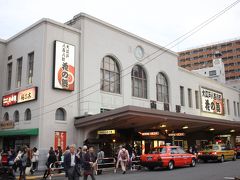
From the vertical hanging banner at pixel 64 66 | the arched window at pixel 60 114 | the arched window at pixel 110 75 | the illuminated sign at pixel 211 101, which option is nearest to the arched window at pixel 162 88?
the arched window at pixel 110 75

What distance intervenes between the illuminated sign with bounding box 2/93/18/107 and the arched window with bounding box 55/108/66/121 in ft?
14.3

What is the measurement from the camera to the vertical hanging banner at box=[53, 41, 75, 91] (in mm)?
24783

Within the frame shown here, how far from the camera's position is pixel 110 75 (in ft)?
99.1

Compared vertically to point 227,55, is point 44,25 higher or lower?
lower

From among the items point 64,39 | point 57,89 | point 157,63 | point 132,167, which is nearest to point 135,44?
point 157,63

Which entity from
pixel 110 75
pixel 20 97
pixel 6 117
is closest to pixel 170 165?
pixel 110 75

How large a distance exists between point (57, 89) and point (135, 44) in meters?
12.0

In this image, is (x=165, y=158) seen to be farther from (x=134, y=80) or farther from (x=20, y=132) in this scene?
(x=134, y=80)

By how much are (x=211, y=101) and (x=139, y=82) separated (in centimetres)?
1854

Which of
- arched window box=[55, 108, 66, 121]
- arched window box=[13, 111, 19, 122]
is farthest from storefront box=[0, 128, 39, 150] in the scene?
arched window box=[55, 108, 66, 121]

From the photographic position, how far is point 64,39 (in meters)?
26.2

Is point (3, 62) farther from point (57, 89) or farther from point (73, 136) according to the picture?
point (73, 136)

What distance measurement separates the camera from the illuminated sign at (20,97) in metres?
24.5

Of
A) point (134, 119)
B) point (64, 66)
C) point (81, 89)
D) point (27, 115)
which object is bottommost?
point (134, 119)
